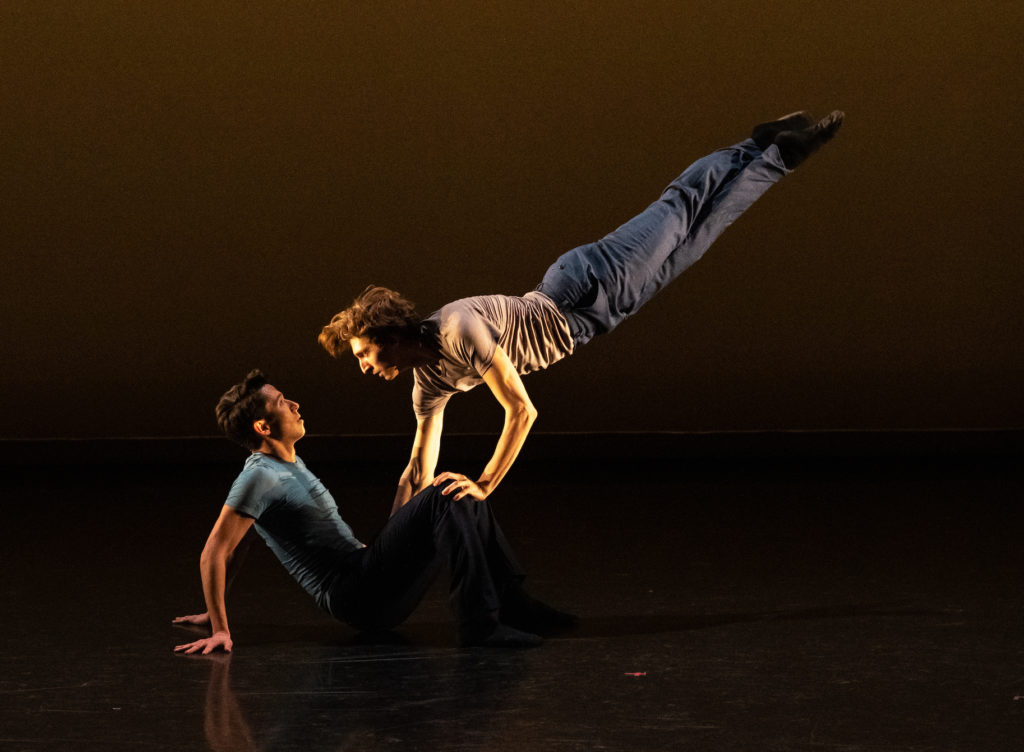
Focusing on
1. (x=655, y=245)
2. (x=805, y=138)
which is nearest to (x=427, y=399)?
(x=655, y=245)

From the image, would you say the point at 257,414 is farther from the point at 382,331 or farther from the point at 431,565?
the point at 431,565

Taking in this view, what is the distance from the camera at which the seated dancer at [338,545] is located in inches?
117

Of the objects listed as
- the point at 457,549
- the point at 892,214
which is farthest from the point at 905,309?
the point at 457,549

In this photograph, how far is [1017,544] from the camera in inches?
165

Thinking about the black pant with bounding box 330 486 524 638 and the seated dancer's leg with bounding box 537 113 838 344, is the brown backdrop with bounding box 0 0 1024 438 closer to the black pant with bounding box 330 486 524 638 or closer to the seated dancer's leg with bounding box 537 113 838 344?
the seated dancer's leg with bounding box 537 113 838 344

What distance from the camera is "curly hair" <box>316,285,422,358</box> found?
2.98 meters

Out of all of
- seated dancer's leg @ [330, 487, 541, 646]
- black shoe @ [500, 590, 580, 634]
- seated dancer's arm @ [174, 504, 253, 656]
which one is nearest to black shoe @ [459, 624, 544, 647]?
seated dancer's leg @ [330, 487, 541, 646]

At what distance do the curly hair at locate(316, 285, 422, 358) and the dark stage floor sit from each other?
0.76 metres

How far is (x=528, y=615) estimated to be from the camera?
320 cm

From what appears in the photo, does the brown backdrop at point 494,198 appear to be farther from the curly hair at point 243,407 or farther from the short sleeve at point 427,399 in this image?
the curly hair at point 243,407

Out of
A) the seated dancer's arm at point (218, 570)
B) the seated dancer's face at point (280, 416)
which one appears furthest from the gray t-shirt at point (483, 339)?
the seated dancer's arm at point (218, 570)

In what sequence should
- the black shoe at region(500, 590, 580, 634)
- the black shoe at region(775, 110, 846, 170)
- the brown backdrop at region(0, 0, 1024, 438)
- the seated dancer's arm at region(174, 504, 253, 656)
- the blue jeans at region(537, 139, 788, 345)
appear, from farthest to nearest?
the brown backdrop at region(0, 0, 1024, 438) → the black shoe at region(775, 110, 846, 170) → the blue jeans at region(537, 139, 788, 345) → the black shoe at region(500, 590, 580, 634) → the seated dancer's arm at region(174, 504, 253, 656)

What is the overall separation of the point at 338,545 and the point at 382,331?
1.81ft

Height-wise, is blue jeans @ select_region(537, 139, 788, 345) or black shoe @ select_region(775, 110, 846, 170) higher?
black shoe @ select_region(775, 110, 846, 170)
